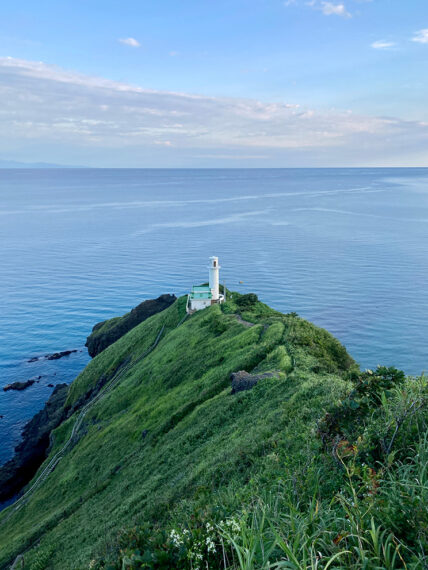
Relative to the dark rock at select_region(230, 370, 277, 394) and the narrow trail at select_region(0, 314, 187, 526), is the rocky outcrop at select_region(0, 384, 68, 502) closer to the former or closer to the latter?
the narrow trail at select_region(0, 314, 187, 526)

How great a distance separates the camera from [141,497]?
2061 centimetres

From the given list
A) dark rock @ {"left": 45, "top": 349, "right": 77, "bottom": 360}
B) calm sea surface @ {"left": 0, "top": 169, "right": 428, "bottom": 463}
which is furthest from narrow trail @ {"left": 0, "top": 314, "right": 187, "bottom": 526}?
dark rock @ {"left": 45, "top": 349, "right": 77, "bottom": 360}

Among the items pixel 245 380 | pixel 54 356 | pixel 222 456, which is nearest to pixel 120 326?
pixel 54 356

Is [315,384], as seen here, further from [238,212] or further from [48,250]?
[238,212]

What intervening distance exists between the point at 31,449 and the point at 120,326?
81.7ft

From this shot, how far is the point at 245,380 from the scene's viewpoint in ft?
90.3

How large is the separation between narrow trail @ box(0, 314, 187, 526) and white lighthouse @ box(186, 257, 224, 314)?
7.08ft

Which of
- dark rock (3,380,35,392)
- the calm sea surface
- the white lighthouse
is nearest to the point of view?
the white lighthouse

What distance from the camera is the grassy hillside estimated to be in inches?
354

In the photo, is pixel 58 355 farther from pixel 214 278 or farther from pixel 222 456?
pixel 222 456

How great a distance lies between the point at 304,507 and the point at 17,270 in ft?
371

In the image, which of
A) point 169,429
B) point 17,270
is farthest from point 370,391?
point 17,270

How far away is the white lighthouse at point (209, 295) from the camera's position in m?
55.5

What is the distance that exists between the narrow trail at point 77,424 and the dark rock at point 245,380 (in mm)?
21621
